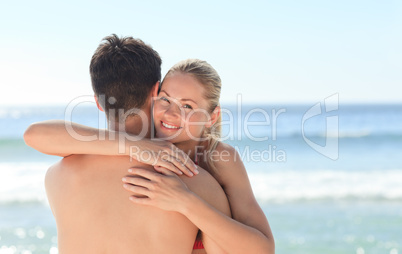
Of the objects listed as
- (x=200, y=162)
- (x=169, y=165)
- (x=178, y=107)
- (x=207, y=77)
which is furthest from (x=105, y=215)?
(x=207, y=77)

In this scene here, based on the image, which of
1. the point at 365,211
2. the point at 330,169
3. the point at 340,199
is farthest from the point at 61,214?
the point at 330,169

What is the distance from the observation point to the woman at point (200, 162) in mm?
2066

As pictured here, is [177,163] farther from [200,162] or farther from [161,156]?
[200,162]

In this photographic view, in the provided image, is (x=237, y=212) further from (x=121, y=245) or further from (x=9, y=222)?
(x=9, y=222)

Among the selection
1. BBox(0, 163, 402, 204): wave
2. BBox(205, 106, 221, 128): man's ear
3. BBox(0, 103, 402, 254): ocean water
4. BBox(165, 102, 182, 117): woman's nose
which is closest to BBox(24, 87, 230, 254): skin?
BBox(165, 102, 182, 117): woman's nose

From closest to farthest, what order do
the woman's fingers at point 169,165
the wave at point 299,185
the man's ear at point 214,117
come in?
the woman's fingers at point 169,165
the man's ear at point 214,117
the wave at point 299,185

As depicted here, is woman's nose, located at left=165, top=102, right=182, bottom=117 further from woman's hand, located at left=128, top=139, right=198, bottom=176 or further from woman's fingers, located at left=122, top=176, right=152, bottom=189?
woman's fingers, located at left=122, top=176, right=152, bottom=189

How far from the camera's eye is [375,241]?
7219 millimetres

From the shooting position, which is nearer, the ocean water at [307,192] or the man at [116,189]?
the man at [116,189]

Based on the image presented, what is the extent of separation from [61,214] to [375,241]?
6.30 m

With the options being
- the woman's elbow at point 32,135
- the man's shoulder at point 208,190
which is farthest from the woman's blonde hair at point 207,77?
the woman's elbow at point 32,135

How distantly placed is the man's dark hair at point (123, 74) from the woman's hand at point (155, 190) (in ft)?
1.15

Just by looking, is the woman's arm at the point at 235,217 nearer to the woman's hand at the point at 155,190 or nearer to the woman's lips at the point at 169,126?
the woman's hand at the point at 155,190

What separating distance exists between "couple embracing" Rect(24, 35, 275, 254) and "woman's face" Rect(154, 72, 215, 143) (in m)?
0.38
